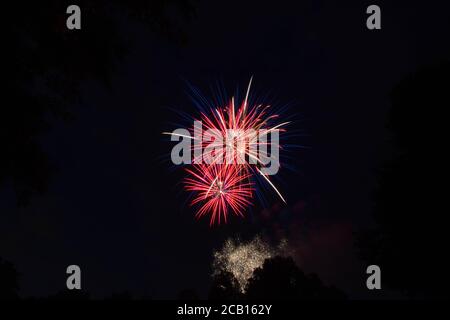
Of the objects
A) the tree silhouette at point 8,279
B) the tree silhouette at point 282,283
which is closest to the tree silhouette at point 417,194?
the tree silhouette at point 282,283

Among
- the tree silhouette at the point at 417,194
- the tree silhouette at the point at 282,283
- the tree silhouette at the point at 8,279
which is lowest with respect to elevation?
the tree silhouette at the point at 282,283

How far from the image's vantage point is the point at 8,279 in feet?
86.2

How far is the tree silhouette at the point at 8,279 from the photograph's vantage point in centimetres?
2562

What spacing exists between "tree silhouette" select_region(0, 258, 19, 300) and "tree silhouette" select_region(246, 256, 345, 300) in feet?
76.6

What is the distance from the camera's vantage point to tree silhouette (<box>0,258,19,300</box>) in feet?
84.1

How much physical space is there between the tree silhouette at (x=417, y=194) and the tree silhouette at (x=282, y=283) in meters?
20.7

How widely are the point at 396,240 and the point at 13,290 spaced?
2706cm

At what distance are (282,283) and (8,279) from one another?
1063 inches

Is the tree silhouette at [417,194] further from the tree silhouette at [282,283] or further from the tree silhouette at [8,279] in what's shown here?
the tree silhouette at [8,279]

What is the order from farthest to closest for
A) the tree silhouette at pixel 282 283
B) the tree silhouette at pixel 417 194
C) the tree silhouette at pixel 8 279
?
the tree silhouette at pixel 282 283, the tree silhouette at pixel 8 279, the tree silhouette at pixel 417 194

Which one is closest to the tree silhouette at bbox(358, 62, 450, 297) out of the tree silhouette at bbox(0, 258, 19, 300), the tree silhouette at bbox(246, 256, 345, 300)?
the tree silhouette at bbox(246, 256, 345, 300)

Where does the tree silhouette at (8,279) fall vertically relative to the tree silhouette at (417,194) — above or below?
below

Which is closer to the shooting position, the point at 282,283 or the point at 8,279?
the point at 8,279

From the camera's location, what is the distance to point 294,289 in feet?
125
